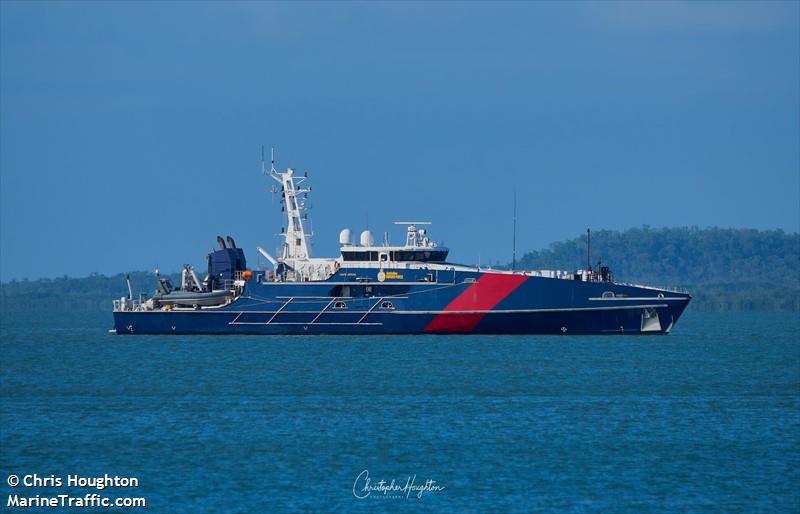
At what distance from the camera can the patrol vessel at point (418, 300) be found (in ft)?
212

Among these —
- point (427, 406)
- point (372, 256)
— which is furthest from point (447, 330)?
point (427, 406)

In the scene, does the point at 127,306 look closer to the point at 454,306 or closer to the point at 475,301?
the point at 454,306

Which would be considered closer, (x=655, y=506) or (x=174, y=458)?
(x=655, y=506)

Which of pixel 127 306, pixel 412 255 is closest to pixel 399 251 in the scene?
pixel 412 255

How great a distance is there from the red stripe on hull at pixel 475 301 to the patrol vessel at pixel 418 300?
0.05 meters

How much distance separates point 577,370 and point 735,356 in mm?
13922

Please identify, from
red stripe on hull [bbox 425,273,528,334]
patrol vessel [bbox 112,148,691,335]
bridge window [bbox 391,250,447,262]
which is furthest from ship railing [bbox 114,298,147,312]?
red stripe on hull [bbox 425,273,528,334]

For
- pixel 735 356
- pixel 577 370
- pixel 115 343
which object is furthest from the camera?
pixel 115 343

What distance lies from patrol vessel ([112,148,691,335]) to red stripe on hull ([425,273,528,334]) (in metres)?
0.05

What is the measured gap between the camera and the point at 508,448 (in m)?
35.0

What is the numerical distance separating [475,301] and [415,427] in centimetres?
2720

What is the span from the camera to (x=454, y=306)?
2579 inches

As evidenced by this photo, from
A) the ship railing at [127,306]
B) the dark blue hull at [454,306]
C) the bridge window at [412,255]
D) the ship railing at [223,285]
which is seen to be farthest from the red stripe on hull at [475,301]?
the ship railing at [127,306]

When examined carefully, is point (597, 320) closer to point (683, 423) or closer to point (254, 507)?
point (683, 423)
